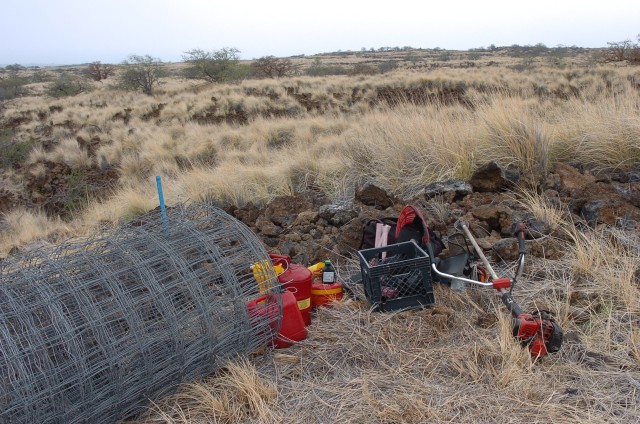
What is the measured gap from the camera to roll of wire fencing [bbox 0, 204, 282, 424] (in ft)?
7.26

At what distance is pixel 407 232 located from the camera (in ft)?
11.9

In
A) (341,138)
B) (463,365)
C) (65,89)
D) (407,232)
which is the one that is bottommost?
(65,89)

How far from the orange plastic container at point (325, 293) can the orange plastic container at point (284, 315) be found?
28cm

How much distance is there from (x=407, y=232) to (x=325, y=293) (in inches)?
29.3

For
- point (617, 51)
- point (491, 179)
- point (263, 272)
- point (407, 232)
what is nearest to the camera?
point (263, 272)

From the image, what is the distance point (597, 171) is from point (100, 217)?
19.8 feet

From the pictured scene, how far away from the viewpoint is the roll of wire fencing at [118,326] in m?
2.21

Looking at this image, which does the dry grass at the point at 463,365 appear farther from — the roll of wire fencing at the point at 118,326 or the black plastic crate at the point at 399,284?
the roll of wire fencing at the point at 118,326

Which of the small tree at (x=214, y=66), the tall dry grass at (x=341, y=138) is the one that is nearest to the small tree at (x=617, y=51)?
the tall dry grass at (x=341, y=138)

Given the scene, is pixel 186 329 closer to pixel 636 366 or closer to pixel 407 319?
pixel 407 319

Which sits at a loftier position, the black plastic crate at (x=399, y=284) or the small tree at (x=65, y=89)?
the black plastic crate at (x=399, y=284)

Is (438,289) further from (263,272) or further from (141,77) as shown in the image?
(141,77)

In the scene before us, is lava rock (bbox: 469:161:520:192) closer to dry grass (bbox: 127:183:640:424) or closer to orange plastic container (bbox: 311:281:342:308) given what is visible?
dry grass (bbox: 127:183:640:424)

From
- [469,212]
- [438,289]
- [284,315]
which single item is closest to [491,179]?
[469,212]
